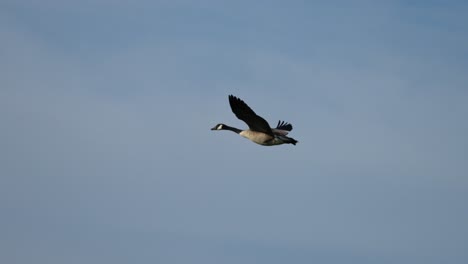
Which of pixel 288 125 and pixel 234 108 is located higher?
pixel 288 125

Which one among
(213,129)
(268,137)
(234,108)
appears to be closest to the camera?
(234,108)

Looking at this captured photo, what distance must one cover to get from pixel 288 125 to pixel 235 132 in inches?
149

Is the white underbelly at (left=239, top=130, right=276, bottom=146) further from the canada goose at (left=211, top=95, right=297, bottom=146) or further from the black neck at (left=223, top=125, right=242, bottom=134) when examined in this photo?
the black neck at (left=223, top=125, right=242, bottom=134)

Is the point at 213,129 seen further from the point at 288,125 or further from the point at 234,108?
the point at 234,108

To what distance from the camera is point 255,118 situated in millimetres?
30500

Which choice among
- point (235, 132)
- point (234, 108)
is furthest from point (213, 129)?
point (234, 108)

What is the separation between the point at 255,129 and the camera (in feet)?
108

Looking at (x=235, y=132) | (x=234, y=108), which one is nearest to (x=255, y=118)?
(x=234, y=108)

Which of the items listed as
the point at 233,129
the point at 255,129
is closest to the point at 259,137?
the point at 255,129

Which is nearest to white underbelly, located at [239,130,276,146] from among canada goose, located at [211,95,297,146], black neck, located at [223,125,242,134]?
canada goose, located at [211,95,297,146]

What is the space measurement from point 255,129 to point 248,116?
2.53 metres

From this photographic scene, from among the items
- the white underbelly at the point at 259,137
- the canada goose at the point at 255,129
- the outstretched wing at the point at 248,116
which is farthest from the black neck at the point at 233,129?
the outstretched wing at the point at 248,116

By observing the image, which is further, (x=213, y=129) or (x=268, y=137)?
(x=213, y=129)

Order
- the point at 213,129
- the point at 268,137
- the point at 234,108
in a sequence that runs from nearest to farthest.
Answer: the point at 234,108, the point at 268,137, the point at 213,129
